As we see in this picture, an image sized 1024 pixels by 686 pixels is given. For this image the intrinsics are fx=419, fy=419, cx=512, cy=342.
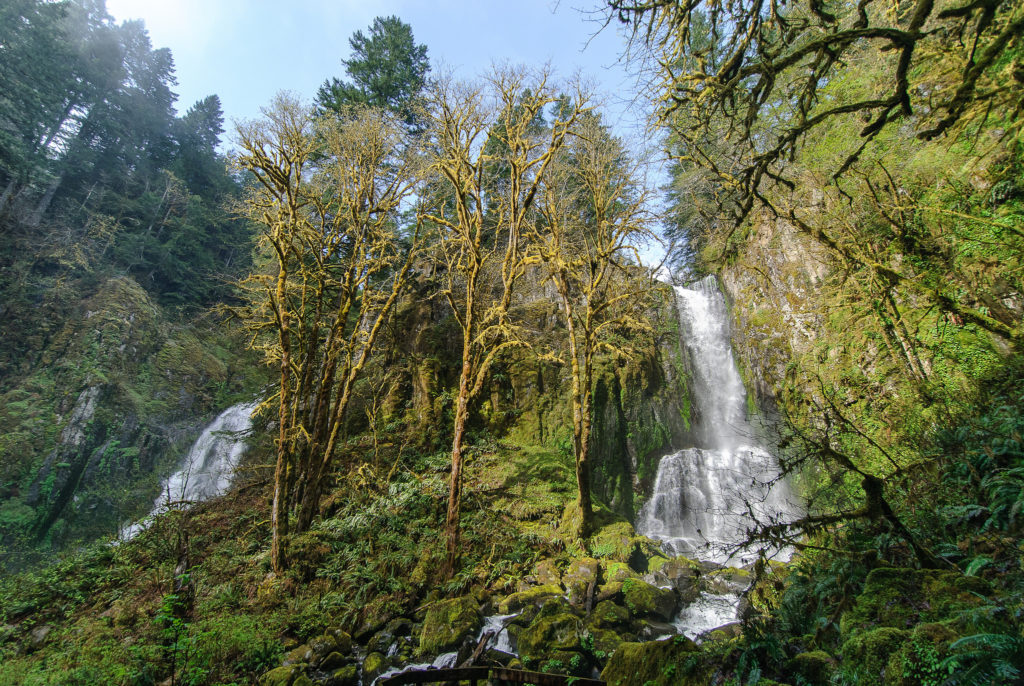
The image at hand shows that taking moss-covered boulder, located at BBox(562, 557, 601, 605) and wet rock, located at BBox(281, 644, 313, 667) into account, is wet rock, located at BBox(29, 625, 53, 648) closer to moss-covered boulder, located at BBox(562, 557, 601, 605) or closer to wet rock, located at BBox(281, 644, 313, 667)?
wet rock, located at BBox(281, 644, 313, 667)

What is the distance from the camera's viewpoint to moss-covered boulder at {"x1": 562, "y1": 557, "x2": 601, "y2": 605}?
802 centimetres

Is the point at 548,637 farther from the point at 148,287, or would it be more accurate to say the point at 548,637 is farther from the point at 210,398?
the point at 148,287

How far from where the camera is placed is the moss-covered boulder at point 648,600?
757 cm

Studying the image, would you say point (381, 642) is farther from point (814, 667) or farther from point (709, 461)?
point (709, 461)

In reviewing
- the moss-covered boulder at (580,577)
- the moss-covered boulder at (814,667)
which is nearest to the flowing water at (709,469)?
the moss-covered boulder at (580,577)

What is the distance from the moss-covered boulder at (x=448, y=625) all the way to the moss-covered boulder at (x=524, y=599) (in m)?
0.78

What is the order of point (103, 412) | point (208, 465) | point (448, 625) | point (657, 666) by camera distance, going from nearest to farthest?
point (657, 666), point (448, 625), point (208, 465), point (103, 412)

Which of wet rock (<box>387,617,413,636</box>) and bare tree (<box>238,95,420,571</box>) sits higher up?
bare tree (<box>238,95,420,571</box>)

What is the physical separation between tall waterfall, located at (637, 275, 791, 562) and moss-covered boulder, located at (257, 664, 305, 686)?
24.7 feet

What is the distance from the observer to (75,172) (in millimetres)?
22891

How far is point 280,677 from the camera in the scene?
18.4ft

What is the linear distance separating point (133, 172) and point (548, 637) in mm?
33782

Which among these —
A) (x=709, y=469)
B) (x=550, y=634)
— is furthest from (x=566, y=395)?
(x=550, y=634)

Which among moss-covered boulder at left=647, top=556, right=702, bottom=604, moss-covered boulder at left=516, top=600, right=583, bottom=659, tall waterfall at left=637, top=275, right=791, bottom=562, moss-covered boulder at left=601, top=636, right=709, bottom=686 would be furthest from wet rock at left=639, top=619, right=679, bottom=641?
moss-covered boulder at left=601, top=636, right=709, bottom=686
